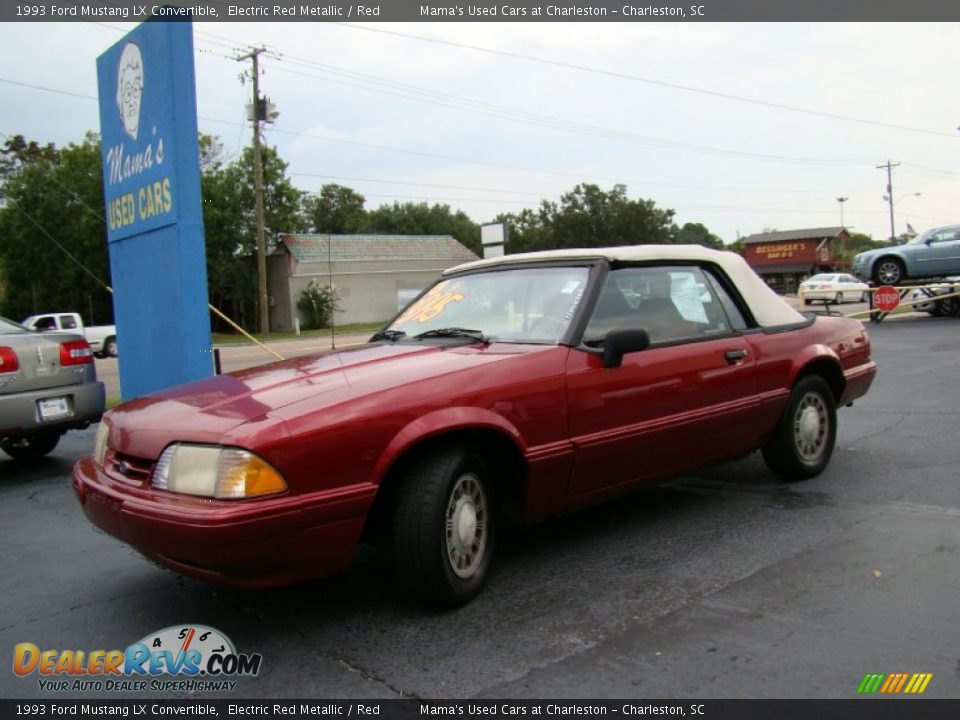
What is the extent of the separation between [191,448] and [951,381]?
9066 millimetres

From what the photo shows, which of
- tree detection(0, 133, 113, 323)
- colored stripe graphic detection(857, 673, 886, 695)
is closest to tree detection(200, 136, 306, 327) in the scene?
tree detection(0, 133, 113, 323)

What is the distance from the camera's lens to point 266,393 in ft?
10.8

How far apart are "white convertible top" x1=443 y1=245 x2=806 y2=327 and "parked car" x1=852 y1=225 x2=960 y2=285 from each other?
54.9ft

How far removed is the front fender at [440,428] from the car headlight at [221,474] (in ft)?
1.32

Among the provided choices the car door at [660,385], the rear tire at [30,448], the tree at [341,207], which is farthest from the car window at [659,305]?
the tree at [341,207]

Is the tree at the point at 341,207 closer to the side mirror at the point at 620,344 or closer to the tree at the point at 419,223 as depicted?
the tree at the point at 419,223

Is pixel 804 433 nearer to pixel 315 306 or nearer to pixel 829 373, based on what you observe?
pixel 829 373

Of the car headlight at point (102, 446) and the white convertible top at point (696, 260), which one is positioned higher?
the white convertible top at point (696, 260)

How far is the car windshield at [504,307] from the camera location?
395 cm

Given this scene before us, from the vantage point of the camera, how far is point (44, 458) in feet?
23.2

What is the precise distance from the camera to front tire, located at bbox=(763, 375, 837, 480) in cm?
489

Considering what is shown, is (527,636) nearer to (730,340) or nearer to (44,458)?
(730,340)

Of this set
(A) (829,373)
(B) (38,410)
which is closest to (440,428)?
(A) (829,373)
